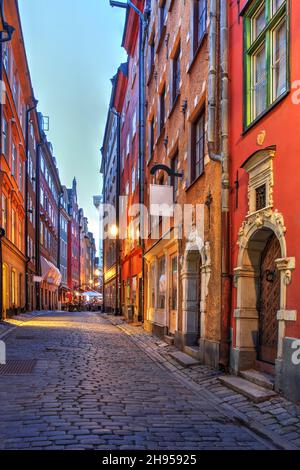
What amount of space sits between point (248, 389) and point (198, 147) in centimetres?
697

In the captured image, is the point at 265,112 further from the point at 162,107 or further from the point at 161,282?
the point at 162,107

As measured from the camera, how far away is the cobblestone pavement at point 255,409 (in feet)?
18.0

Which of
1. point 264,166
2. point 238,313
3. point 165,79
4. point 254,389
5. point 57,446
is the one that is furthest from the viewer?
point 165,79

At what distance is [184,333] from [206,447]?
7677 mm

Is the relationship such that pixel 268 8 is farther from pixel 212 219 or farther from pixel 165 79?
pixel 165 79

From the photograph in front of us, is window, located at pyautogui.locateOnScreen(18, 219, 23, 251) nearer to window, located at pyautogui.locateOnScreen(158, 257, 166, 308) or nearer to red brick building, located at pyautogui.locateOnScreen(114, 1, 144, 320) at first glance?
red brick building, located at pyautogui.locateOnScreen(114, 1, 144, 320)

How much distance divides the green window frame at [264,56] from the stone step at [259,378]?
13.3 feet

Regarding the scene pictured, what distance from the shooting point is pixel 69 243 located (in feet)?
265

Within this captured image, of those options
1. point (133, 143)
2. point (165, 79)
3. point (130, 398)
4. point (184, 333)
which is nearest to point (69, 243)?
point (133, 143)

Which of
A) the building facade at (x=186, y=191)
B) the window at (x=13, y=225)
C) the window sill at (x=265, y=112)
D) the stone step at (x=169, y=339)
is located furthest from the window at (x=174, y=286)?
the window at (x=13, y=225)

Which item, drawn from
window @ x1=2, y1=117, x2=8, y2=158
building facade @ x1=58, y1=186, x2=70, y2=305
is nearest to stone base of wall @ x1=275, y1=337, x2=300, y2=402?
window @ x1=2, y1=117, x2=8, y2=158

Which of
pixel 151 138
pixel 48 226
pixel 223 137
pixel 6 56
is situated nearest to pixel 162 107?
pixel 151 138

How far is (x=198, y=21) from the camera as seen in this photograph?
13164 millimetres

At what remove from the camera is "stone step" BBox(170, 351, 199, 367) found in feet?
34.9
